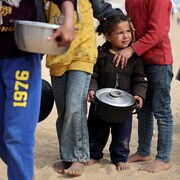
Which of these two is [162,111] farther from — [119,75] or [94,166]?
[94,166]

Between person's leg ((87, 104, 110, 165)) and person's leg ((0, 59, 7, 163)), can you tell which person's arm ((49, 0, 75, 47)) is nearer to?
person's leg ((0, 59, 7, 163))

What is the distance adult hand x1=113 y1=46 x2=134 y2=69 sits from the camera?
417 cm

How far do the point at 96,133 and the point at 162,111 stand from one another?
0.61 meters

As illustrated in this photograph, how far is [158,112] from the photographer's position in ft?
14.3

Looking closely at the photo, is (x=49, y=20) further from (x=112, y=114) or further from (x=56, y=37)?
Answer: (x=56, y=37)

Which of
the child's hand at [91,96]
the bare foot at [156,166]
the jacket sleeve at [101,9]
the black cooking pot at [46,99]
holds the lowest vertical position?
the bare foot at [156,166]

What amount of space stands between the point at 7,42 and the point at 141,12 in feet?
5.07

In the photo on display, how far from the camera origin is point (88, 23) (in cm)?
404

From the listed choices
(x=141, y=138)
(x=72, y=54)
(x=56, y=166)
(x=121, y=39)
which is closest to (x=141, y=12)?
(x=121, y=39)

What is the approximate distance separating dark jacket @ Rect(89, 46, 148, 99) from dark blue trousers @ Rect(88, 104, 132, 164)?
0.83 feet

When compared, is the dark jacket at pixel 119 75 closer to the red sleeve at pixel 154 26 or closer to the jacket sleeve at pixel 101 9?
the red sleeve at pixel 154 26

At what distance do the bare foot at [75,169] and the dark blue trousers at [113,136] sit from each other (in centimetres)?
30

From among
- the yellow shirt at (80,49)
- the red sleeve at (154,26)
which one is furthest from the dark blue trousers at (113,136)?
the red sleeve at (154,26)

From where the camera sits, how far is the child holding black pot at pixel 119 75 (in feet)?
13.8
